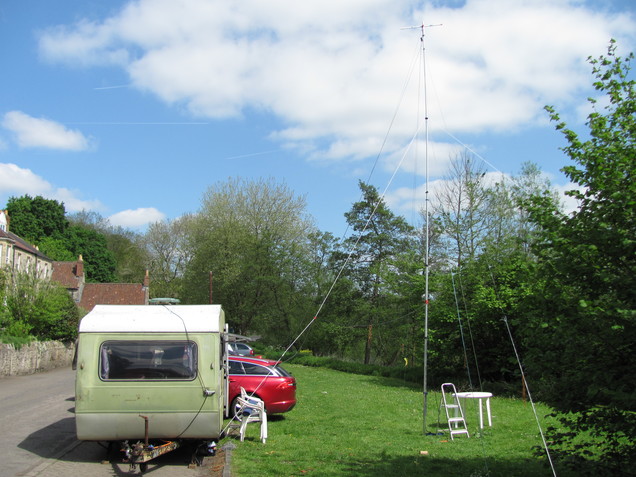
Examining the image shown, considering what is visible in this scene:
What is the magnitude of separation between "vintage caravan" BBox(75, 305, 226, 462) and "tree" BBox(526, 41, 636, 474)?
5132 millimetres

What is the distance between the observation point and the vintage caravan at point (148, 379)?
910 centimetres

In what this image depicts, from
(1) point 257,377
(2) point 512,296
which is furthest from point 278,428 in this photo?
(2) point 512,296

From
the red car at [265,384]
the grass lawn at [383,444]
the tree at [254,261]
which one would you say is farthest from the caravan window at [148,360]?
the tree at [254,261]

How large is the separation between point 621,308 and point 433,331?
18.9m

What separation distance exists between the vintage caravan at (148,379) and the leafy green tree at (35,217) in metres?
69.4

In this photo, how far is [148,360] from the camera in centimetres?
940

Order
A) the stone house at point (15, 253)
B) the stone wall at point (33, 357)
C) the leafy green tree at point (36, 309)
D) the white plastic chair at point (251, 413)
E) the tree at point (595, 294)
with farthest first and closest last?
the stone house at point (15, 253)
the leafy green tree at point (36, 309)
the stone wall at point (33, 357)
the white plastic chair at point (251, 413)
the tree at point (595, 294)

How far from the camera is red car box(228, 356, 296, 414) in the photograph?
1437cm

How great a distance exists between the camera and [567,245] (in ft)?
22.7

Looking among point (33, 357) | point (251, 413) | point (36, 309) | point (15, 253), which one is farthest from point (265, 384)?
point (15, 253)

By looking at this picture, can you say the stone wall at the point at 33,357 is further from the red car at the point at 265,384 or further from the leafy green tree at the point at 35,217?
the leafy green tree at the point at 35,217

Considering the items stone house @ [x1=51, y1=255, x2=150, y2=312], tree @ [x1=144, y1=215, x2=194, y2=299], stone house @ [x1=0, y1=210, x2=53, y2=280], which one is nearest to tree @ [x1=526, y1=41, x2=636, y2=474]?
stone house @ [x1=0, y1=210, x2=53, y2=280]

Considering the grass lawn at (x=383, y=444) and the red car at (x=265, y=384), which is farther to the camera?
the red car at (x=265, y=384)

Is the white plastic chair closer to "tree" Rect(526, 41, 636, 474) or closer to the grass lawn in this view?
the grass lawn
